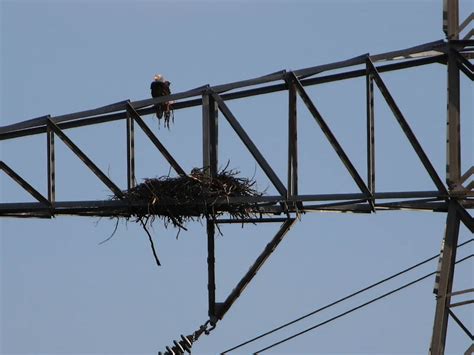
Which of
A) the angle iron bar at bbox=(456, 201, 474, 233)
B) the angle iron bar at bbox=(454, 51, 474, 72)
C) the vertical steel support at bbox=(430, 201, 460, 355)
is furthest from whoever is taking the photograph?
the angle iron bar at bbox=(454, 51, 474, 72)

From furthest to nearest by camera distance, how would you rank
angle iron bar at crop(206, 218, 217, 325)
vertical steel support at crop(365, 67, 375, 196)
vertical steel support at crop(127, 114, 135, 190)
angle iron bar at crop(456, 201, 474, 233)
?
angle iron bar at crop(206, 218, 217, 325), vertical steel support at crop(127, 114, 135, 190), angle iron bar at crop(456, 201, 474, 233), vertical steel support at crop(365, 67, 375, 196)

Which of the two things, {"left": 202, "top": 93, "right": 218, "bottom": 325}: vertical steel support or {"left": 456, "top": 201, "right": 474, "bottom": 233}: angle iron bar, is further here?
{"left": 202, "top": 93, "right": 218, "bottom": 325}: vertical steel support

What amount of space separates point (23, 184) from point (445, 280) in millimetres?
5448

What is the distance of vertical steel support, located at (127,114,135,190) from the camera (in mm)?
28172

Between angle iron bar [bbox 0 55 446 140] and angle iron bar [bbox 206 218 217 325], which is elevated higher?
angle iron bar [bbox 0 55 446 140]

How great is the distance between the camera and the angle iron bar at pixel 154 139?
28.0 m

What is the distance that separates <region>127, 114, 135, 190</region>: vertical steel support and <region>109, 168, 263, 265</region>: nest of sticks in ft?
0.89

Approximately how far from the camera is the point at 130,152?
28.2m

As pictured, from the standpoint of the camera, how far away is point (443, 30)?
89.1ft

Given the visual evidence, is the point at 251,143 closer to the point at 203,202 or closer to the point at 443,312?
the point at 203,202

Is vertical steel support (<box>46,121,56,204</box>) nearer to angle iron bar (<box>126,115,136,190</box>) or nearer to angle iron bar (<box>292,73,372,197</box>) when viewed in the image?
angle iron bar (<box>126,115,136,190</box>)

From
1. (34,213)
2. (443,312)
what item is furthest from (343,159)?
(34,213)

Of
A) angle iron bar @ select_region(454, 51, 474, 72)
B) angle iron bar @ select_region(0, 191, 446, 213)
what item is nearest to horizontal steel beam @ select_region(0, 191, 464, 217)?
angle iron bar @ select_region(0, 191, 446, 213)

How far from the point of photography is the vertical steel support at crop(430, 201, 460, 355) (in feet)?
85.6
